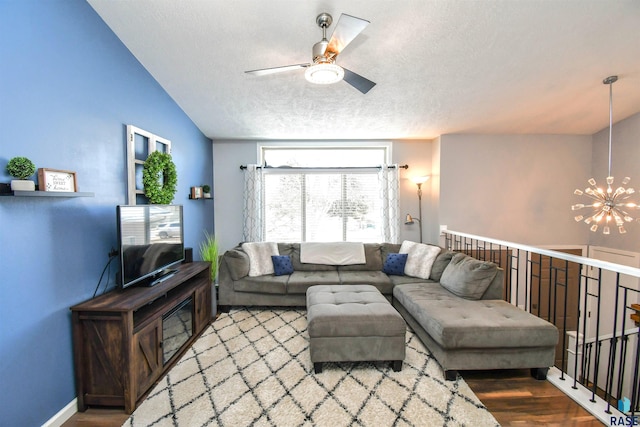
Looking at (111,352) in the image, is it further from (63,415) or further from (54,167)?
(54,167)

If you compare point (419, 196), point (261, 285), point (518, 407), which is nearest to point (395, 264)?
point (419, 196)

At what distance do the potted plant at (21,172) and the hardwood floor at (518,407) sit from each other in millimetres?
1598

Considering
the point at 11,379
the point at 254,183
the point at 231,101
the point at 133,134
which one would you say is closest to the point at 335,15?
the point at 231,101

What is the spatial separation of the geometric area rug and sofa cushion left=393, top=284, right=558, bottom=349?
0.37 metres

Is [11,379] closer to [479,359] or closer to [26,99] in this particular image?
[26,99]

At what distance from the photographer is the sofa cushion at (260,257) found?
3.60m

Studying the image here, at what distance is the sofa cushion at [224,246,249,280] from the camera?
344 centimetres

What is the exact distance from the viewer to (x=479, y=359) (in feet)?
6.71

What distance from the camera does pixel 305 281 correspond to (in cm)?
343

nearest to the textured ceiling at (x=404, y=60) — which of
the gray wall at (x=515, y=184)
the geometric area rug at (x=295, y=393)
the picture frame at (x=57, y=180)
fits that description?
the gray wall at (x=515, y=184)

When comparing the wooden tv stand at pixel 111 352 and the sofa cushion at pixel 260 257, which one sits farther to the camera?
the sofa cushion at pixel 260 257

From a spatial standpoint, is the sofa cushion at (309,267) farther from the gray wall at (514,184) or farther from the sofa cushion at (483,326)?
the gray wall at (514,184)

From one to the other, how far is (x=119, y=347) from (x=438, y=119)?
4.39m

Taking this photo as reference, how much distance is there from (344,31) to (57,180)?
2156mm
